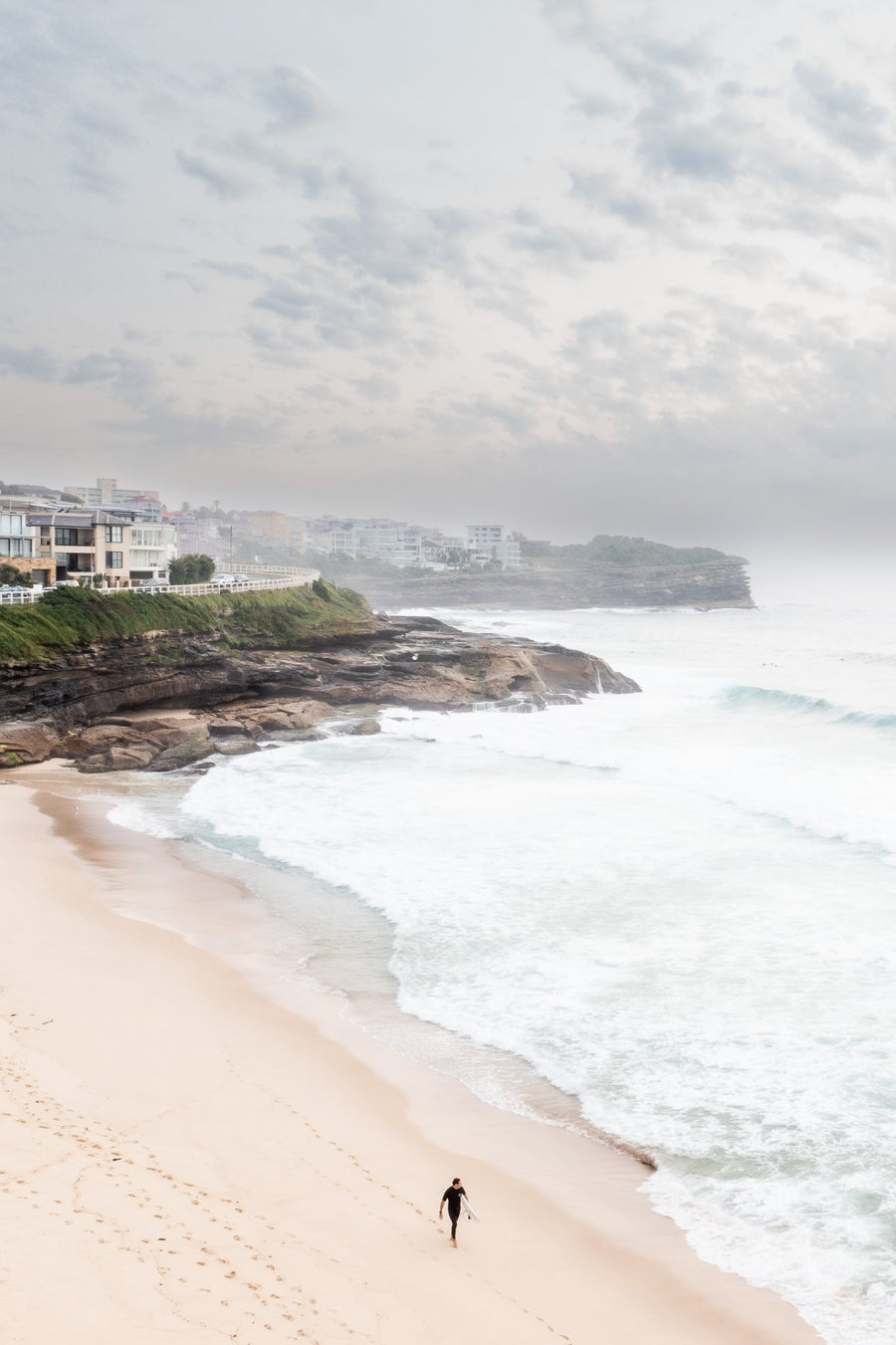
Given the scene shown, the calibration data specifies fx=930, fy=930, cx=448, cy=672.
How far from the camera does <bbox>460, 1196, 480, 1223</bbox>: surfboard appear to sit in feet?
33.2

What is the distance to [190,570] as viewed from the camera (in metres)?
53.8

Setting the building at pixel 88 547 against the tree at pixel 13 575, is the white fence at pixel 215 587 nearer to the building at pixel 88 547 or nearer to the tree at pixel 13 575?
the building at pixel 88 547

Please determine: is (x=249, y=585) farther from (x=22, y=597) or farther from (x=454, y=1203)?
(x=454, y=1203)

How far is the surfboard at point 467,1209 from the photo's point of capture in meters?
10.1

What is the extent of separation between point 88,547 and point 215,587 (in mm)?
9372

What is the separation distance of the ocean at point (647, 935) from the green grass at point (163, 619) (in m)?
8.39

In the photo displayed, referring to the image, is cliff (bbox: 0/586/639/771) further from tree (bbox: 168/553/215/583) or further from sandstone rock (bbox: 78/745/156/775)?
tree (bbox: 168/553/215/583)

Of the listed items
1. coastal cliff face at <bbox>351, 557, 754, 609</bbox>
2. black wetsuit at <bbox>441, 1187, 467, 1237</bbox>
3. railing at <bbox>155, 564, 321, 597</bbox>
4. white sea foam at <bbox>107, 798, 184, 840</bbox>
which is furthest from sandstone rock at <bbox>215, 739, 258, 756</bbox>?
coastal cliff face at <bbox>351, 557, 754, 609</bbox>

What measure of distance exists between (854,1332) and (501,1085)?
5.45 meters

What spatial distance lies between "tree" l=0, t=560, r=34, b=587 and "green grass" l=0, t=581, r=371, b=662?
26.4 ft

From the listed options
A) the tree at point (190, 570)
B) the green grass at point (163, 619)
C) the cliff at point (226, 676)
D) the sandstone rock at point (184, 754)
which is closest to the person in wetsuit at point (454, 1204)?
the sandstone rock at point (184, 754)

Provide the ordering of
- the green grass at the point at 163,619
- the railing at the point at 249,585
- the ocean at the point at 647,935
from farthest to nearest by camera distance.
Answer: the railing at the point at 249,585 < the green grass at the point at 163,619 < the ocean at the point at 647,935

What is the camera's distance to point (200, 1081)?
1309 centimetres

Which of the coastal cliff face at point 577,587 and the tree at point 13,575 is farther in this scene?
the coastal cliff face at point 577,587
